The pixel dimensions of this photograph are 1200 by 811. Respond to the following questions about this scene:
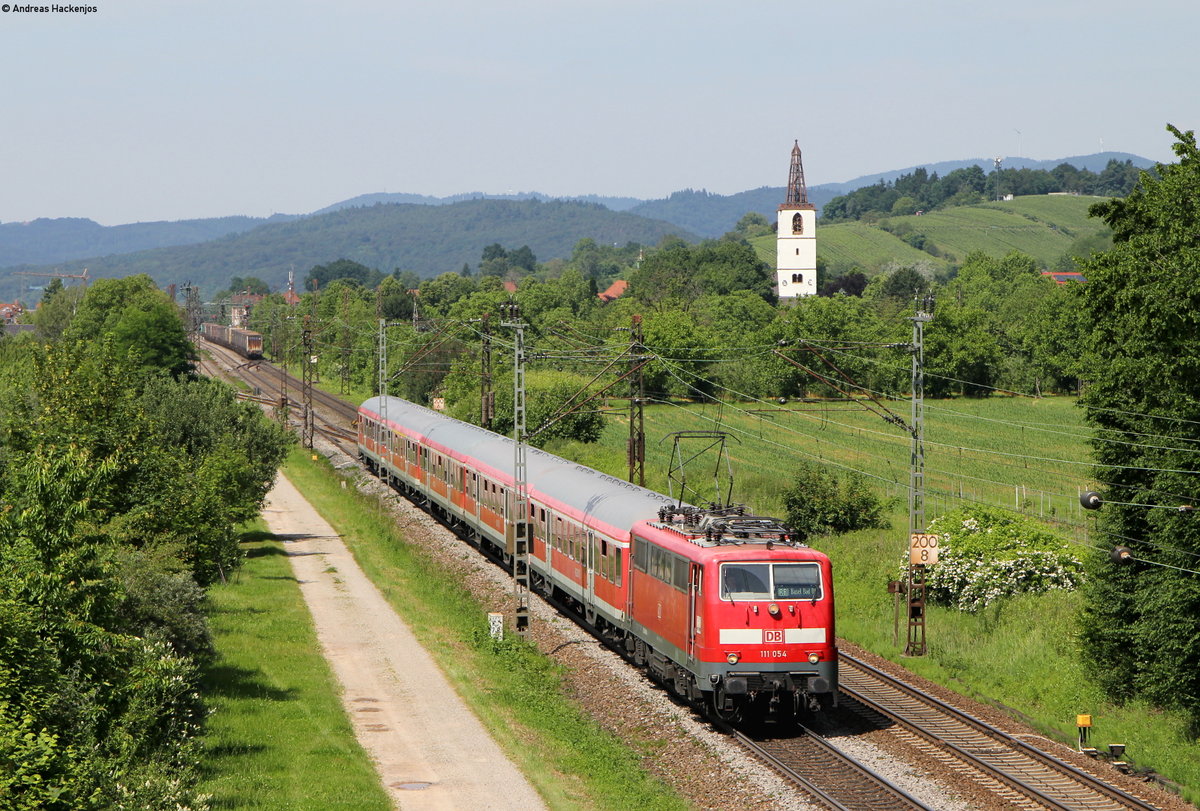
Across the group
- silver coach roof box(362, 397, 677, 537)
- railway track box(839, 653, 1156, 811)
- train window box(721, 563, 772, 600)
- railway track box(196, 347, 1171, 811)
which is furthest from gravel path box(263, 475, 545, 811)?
railway track box(839, 653, 1156, 811)

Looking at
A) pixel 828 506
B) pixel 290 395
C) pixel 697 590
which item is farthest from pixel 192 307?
pixel 697 590

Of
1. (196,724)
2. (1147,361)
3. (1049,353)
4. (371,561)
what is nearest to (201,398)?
(371,561)

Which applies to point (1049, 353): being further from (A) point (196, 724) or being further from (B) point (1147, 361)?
(A) point (196, 724)

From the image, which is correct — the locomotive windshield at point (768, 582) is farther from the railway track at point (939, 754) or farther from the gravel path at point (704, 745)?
the gravel path at point (704, 745)

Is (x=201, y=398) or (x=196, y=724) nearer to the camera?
(x=196, y=724)

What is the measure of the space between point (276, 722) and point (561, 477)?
1461 cm

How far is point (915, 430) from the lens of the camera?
109ft

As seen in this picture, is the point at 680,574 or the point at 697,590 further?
the point at 680,574

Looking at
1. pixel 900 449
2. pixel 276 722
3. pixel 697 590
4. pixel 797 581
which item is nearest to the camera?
pixel 797 581

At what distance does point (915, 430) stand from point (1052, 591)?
925cm

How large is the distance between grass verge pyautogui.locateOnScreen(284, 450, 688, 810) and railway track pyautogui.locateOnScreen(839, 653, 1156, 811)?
218 inches

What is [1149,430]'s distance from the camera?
1222 inches

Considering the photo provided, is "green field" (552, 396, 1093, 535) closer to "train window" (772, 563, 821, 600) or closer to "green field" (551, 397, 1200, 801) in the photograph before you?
"green field" (551, 397, 1200, 801)

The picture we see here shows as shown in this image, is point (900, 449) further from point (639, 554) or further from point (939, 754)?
point (939, 754)
